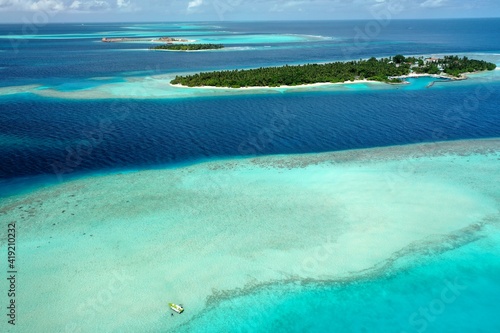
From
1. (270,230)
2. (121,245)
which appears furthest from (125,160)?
(270,230)

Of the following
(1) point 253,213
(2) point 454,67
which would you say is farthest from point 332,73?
(1) point 253,213

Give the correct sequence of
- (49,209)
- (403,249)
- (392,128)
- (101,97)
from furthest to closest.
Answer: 1. (101,97)
2. (392,128)
3. (49,209)
4. (403,249)

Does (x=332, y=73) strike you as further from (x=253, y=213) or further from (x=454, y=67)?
(x=253, y=213)

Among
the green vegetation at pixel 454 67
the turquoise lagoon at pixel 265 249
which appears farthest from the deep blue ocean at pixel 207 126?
the green vegetation at pixel 454 67

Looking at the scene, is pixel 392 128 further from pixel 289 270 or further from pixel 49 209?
pixel 49 209

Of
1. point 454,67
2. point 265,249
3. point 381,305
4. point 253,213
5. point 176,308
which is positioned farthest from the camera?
point 454,67
